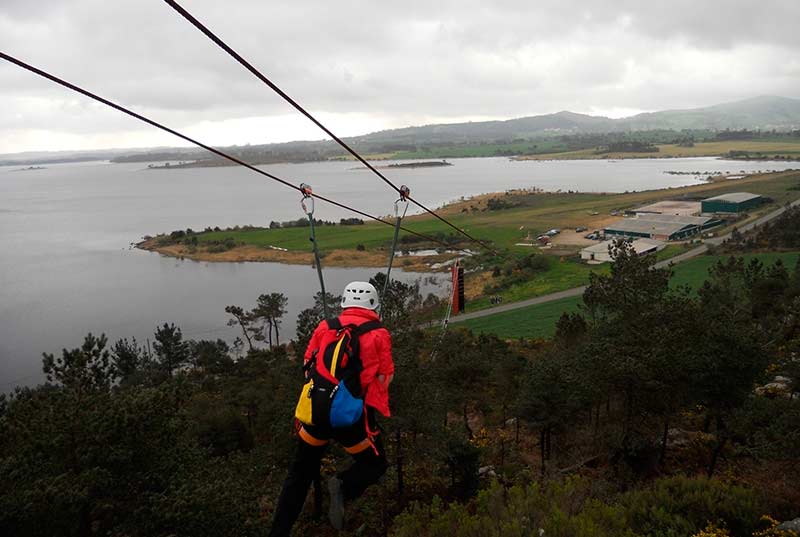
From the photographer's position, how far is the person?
3997 millimetres

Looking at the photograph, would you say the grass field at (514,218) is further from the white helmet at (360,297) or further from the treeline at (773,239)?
the white helmet at (360,297)

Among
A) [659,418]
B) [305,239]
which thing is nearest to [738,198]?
[305,239]

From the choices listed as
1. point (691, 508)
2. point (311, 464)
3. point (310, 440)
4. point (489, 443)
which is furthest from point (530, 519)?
point (489, 443)

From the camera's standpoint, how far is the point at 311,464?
4262mm

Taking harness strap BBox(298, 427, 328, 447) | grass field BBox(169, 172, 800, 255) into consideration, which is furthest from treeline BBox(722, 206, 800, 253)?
harness strap BBox(298, 427, 328, 447)

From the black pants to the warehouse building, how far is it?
64.3 meters

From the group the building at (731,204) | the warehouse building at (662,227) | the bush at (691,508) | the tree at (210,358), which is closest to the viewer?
the bush at (691,508)

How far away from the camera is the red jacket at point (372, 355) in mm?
3938

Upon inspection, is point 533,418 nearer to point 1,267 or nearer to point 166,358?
point 166,358

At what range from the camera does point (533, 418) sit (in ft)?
43.9

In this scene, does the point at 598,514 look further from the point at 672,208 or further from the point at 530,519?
the point at 672,208

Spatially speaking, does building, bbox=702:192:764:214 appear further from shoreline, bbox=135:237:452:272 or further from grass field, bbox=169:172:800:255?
A: shoreline, bbox=135:237:452:272

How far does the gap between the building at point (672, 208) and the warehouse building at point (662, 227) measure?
707cm

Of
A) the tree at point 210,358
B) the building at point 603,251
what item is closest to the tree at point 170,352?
the tree at point 210,358
